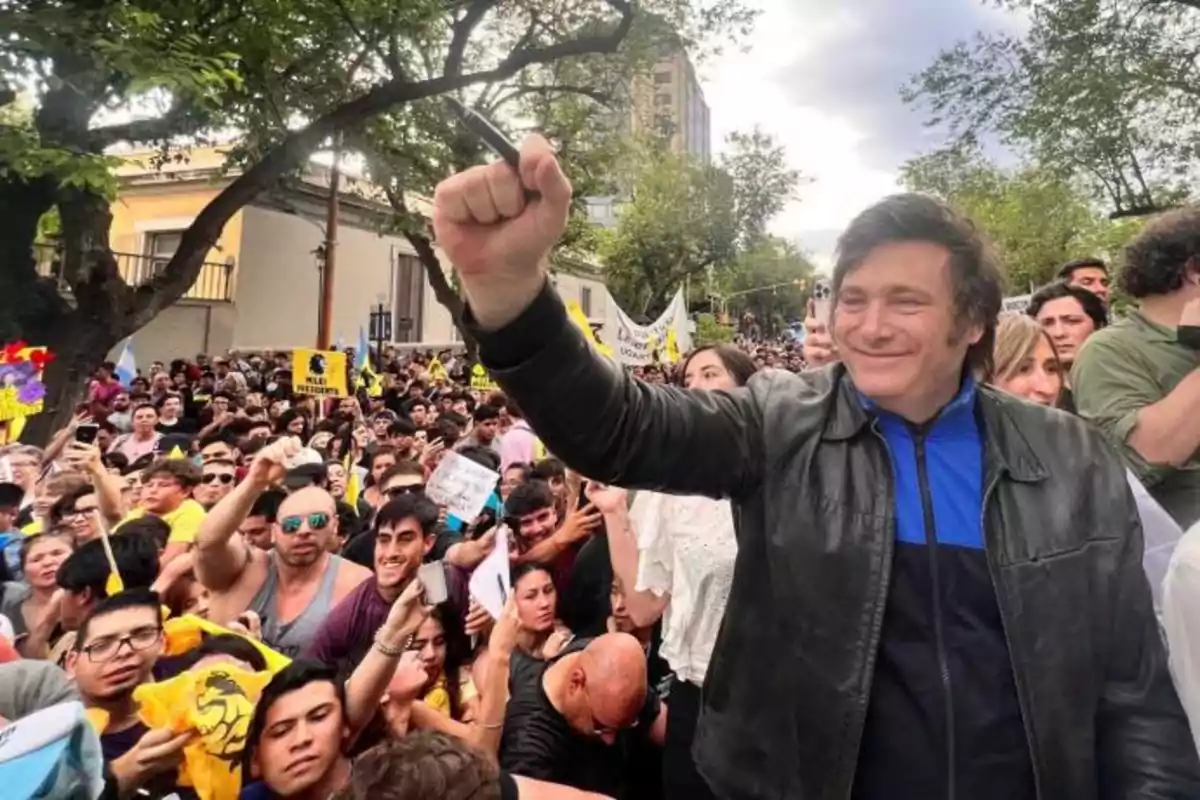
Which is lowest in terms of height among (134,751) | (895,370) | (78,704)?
(134,751)

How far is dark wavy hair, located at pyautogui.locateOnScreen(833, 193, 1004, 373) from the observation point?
139 cm

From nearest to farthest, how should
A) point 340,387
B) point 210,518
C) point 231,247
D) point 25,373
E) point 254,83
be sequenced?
1. point 210,518
2. point 25,373
3. point 340,387
4. point 254,83
5. point 231,247

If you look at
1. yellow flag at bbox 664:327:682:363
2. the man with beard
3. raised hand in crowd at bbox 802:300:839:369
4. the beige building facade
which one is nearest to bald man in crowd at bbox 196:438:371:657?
the man with beard

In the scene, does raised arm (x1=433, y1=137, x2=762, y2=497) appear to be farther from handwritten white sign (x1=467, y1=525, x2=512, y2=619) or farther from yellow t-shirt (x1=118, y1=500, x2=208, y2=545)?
yellow t-shirt (x1=118, y1=500, x2=208, y2=545)

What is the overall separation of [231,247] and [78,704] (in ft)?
71.9

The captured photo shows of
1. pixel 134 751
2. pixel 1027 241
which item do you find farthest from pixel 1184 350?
pixel 1027 241

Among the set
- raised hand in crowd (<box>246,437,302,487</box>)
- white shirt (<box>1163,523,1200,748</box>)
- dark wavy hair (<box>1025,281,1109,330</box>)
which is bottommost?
raised hand in crowd (<box>246,437,302,487</box>)

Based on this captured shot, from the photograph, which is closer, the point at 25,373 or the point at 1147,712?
the point at 1147,712

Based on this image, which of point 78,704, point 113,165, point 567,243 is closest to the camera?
point 78,704

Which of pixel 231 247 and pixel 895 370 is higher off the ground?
pixel 231 247

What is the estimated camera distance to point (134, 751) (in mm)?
2340

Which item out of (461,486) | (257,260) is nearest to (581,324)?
(461,486)

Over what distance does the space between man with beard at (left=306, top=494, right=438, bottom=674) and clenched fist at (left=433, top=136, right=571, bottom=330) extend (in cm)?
218

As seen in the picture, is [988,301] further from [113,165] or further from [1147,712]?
[113,165]
